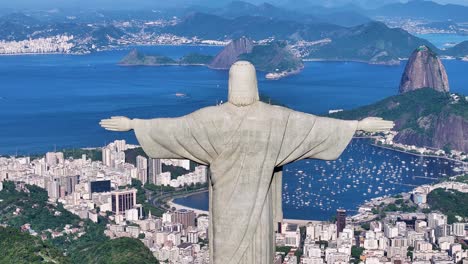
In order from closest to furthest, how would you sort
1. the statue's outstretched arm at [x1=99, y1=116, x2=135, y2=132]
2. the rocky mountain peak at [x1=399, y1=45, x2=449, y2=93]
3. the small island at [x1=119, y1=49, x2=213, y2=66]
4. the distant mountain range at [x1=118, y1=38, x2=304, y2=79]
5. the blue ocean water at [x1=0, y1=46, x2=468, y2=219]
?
the statue's outstretched arm at [x1=99, y1=116, x2=135, y2=132] < the blue ocean water at [x1=0, y1=46, x2=468, y2=219] < the rocky mountain peak at [x1=399, y1=45, x2=449, y2=93] < the distant mountain range at [x1=118, y1=38, x2=304, y2=79] < the small island at [x1=119, y1=49, x2=213, y2=66]

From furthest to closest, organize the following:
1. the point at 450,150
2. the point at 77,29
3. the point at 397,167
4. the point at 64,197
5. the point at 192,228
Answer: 1. the point at 77,29
2. the point at 450,150
3. the point at 397,167
4. the point at 64,197
5. the point at 192,228

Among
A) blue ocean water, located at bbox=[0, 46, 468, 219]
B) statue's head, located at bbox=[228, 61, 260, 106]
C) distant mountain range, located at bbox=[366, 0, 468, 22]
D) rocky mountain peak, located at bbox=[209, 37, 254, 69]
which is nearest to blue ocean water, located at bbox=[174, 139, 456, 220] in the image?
blue ocean water, located at bbox=[0, 46, 468, 219]

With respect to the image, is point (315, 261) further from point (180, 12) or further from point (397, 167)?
point (180, 12)

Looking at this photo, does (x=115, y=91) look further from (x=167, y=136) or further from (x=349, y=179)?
(x=167, y=136)

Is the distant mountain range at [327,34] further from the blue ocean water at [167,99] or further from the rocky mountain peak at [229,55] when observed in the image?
the rocky mountain peak at [229,55]

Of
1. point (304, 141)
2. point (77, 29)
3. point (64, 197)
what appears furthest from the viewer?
point (77, 29)

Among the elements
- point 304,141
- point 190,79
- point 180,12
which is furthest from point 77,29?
point 304,141

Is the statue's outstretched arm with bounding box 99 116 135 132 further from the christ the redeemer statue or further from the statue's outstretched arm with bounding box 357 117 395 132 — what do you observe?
the statue's outstretched arm with bounding box 357 117 395 132
